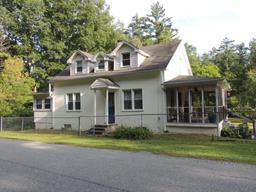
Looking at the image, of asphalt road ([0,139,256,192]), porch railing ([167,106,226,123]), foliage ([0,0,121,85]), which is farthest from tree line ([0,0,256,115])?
asphalt road ([0,139,256,192])

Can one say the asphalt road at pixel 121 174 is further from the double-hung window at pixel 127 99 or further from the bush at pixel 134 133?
the double-hung window at pixel 127 99

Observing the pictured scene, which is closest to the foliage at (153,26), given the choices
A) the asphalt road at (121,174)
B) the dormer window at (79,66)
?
the dormer window at (79,66)

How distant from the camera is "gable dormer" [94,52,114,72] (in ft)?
79.2

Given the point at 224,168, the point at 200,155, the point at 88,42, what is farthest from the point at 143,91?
the point at 88,42

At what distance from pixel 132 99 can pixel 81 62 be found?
21.1ft

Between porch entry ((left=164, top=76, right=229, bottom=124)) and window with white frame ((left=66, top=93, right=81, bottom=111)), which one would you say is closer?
porch entry ((left=164, top=76, right=229, bottom=124))

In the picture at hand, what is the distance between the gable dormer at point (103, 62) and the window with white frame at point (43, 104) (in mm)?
5861

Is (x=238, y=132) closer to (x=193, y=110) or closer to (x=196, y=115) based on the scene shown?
(x=196, y=115)

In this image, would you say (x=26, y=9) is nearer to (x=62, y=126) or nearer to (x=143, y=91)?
(x=62, y=126)

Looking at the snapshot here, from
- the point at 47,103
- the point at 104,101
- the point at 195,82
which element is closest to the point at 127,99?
the point at 104,101

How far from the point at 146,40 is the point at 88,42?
10616 millimetres

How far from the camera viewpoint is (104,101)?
76.5ft

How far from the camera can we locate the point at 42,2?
36.9m

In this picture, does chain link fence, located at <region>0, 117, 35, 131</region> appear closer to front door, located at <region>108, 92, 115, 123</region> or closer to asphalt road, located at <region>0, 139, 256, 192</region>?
front door, located at <region>108, 92, 115, 123</region>
